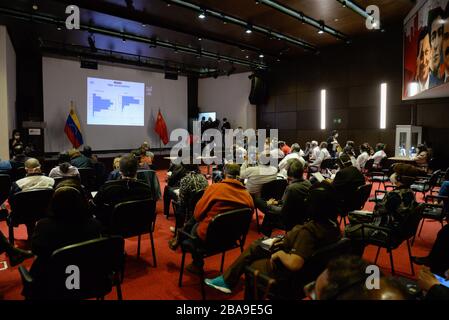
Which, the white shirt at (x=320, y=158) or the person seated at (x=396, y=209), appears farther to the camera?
the white shirt at (x=320, y=158)

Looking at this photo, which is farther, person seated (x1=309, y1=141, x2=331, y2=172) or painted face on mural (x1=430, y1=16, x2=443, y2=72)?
person seated (x1=309, y1=141, x2=331, y2=172)

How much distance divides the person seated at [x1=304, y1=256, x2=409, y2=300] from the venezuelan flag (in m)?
11.2

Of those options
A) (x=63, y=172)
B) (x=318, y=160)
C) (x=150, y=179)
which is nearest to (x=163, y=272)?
(x=150, y=179)

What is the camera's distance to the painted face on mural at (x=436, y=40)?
5.80m

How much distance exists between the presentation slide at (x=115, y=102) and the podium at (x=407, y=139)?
955 cm

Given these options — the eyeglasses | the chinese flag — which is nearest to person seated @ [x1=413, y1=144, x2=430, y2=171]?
the eyeglasses

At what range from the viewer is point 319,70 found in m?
12.1

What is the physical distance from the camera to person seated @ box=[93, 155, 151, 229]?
332cm

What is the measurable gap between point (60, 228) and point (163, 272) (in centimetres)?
148

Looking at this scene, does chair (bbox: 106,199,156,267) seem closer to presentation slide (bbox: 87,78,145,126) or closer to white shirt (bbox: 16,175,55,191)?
white shirt (bbox: 16,175,55,191)

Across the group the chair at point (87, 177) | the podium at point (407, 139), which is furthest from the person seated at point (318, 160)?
the chair at point (87, 177)

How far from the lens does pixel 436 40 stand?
238 inches

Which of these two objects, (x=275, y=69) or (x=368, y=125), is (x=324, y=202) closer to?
(x=368, y=125)

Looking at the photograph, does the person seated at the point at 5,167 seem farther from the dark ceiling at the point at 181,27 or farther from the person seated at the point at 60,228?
the person seated at the point at 60,228
